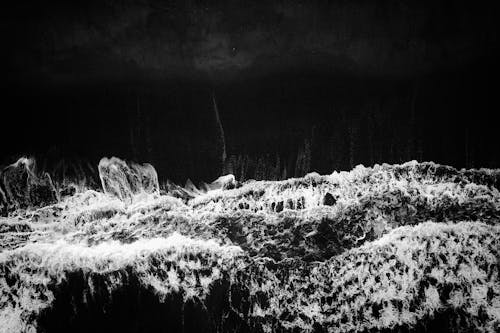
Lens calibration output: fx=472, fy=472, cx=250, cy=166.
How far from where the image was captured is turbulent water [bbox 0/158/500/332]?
1640 inches

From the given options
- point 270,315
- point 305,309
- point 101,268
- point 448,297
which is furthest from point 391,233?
point 101,268

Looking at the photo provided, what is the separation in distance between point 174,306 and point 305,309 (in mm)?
13223

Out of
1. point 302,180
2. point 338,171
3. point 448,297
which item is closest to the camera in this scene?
point 338,171

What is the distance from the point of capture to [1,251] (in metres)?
46.3

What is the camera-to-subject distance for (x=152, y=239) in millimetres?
49219

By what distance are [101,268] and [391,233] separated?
2947 centimetres

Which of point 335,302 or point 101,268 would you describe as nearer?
point 335,302

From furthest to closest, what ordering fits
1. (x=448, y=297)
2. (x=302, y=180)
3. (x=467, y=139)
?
(x=448, y=297)
(x=302, y=180)
(x=467, y=139)

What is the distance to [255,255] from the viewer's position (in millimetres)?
48562

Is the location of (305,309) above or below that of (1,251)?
below

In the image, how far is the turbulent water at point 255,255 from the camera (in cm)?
4166

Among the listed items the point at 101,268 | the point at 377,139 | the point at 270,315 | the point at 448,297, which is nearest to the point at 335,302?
the point at 270,315

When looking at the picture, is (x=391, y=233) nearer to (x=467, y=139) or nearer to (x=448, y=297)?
(x=448, y=297)

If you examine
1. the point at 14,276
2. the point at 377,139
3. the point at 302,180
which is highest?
the point at 377,139
